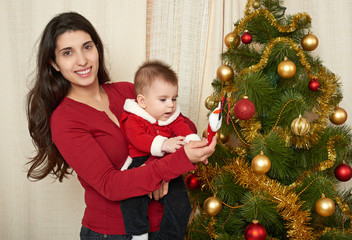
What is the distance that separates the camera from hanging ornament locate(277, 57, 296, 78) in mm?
1551

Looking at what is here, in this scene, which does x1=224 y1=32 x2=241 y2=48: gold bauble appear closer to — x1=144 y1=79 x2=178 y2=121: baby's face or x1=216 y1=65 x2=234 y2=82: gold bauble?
x1=216 y1=65 x2=234 y2=82: gold bauble

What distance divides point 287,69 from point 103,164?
0.89 metres

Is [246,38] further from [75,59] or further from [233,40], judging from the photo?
[75,59]

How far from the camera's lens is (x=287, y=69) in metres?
1.55

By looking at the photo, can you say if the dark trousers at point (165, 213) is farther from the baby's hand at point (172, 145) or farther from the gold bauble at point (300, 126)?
the gold bauble at point (300, 126)

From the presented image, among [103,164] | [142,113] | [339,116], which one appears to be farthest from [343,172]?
[103,164]

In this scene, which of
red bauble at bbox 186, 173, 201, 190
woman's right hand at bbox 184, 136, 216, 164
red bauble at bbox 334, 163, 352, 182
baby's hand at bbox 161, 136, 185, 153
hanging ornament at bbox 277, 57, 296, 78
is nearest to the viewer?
woman's right hand at bbox 184, 136, 216, 164

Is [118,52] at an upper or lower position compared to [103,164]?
upper

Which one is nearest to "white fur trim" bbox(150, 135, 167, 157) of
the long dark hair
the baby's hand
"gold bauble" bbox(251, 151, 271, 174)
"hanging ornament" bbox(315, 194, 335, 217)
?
the baby's hand

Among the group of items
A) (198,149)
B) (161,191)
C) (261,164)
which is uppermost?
(198,149)

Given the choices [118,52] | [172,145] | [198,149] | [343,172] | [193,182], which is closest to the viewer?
[198,149]

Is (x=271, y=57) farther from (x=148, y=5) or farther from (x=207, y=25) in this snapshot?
(x=148, y=5)

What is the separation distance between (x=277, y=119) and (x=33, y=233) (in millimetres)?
2048

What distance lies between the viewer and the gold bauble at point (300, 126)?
4.77 feet
